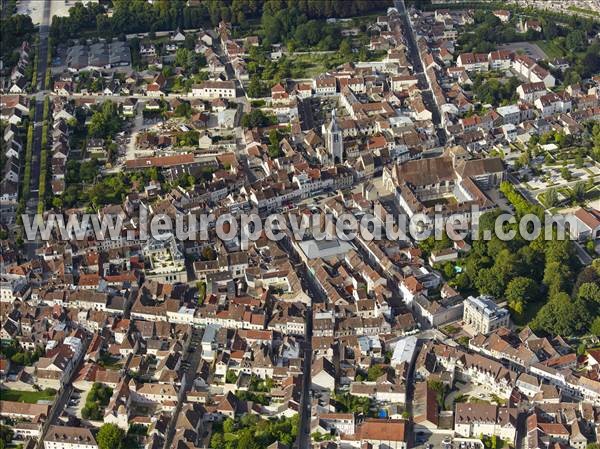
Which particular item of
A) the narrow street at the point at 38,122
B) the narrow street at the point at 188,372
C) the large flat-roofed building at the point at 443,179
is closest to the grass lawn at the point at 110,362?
the narrow street at the point at 188,372

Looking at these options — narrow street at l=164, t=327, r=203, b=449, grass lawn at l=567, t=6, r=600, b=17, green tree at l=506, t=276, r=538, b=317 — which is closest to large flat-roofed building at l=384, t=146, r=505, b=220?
green tree at l=506, t=276, r=538, b=317

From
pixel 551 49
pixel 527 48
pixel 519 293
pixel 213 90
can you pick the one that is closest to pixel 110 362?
pixel 519 293

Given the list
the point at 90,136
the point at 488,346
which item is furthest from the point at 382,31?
the point at 488,346

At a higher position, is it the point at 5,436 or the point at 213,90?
the point at 213,90

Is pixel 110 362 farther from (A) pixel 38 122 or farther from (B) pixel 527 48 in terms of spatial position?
(B) pixel 527 48

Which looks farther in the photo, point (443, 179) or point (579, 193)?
point (443, 179)

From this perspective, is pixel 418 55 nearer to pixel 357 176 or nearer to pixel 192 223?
pixel 357 176

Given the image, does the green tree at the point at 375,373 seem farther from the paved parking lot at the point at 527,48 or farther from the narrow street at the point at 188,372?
the paved parking lot at the point at 527,48

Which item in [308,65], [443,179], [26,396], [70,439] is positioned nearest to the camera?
[70,439]
